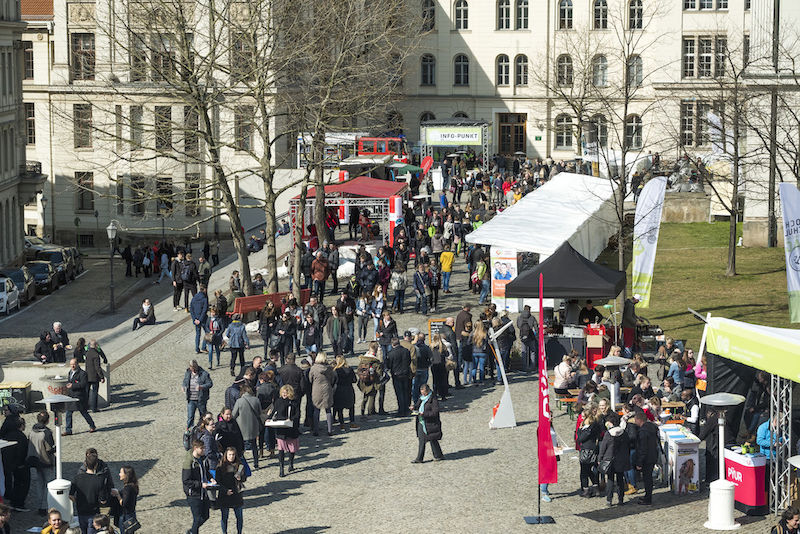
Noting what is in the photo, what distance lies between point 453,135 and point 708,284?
26868mm

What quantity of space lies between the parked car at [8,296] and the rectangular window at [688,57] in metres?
43.0

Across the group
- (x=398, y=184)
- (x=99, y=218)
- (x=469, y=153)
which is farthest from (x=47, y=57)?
(x=398, y=184)

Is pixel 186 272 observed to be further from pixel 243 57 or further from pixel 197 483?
pixel 197 483

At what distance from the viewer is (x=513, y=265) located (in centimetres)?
3819

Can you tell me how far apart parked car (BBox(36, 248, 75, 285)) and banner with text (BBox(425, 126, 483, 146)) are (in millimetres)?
20320

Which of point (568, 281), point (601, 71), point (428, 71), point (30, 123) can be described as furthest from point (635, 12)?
point (568, 281)

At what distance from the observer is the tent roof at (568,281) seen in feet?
105

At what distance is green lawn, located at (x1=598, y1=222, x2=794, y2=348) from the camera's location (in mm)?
38812

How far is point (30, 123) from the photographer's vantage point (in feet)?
231

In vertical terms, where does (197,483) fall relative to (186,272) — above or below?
below

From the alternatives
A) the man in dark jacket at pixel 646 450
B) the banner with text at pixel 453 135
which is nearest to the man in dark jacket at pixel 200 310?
the man in dark jacket at pixel 646 450

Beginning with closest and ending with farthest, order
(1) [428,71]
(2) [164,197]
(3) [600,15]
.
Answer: (2) [164,197], (3) [600,15], (1) [428,71]

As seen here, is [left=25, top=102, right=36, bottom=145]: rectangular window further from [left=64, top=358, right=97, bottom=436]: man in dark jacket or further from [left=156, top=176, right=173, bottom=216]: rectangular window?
[left=64, top=358, right=97, bottom=436]: man in dark jacket

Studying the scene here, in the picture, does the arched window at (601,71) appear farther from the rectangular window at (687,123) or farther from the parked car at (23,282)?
the parked car at (23,282)
